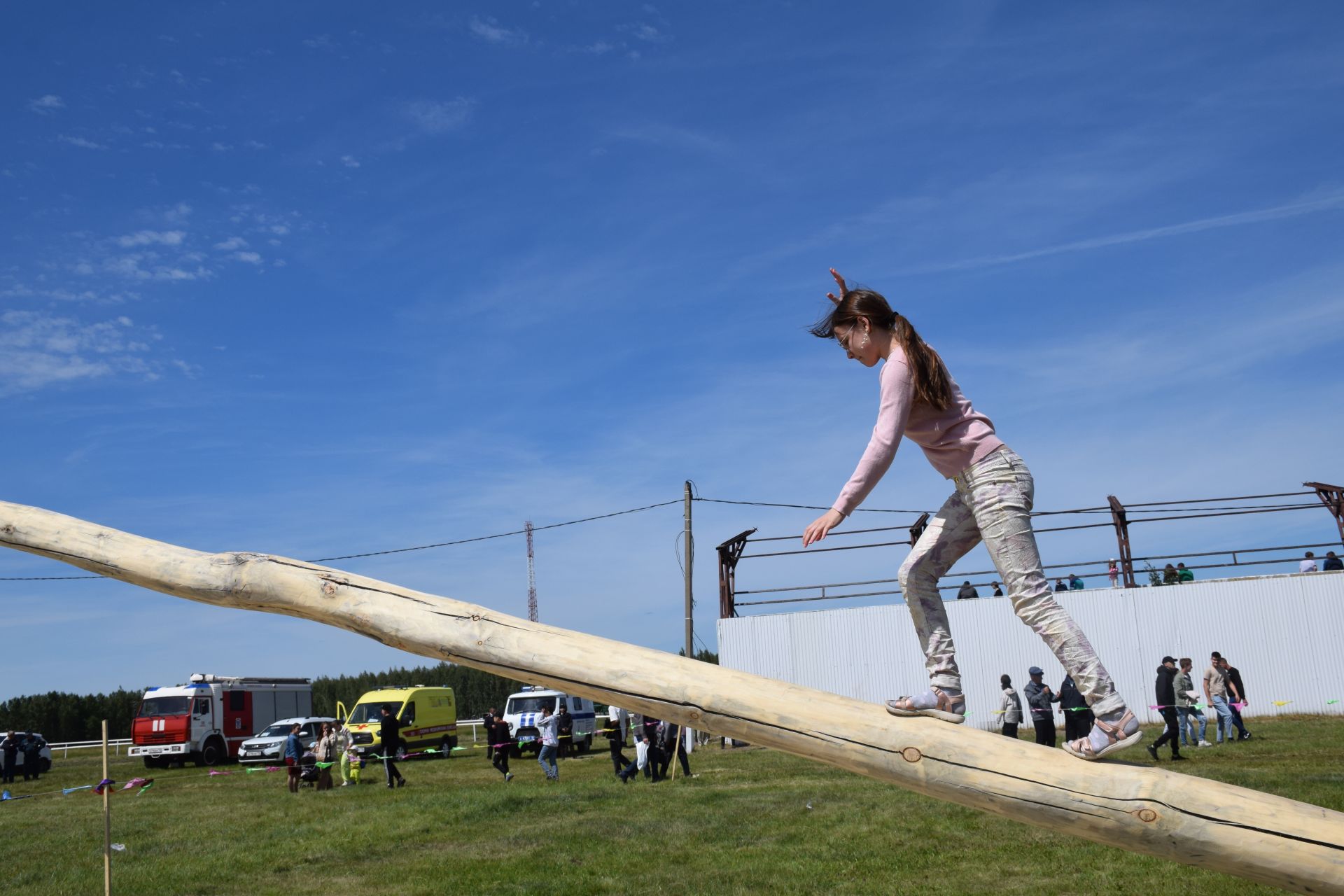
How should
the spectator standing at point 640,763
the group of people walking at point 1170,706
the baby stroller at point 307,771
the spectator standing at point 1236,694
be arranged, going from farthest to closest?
1. the baby stroller at point 307,771
2. the spectator standing at point 640,763
3. the spectator standing at point 1236,694
4. the group of people walking at point 1170,706

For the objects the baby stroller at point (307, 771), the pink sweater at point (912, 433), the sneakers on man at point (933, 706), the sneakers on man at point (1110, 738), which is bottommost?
the baby stroller at point (307, 771)

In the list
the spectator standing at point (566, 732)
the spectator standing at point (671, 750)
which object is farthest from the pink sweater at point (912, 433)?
the spectator standing at point (566, 732)

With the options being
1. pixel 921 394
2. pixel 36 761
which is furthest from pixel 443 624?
pixel 36 761

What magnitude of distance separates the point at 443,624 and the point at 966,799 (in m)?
2.52

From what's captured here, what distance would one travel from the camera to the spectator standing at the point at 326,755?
79.5 ft

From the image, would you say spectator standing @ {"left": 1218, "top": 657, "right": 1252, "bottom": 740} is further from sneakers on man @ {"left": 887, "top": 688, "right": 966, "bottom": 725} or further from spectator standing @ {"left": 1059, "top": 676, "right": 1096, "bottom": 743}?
sneakers on man @ {"left": 887, "top": 688, "right": 966, "bottom": 725}

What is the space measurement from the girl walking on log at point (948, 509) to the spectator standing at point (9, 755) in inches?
1371

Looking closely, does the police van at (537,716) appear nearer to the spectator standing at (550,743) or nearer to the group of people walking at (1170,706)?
the spectator standing at (550,743)

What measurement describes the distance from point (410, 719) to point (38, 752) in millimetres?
11905

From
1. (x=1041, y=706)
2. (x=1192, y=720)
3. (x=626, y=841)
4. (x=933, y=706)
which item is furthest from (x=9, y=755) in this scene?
(x=933, y=706)

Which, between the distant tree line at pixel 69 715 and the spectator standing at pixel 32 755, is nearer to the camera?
the spectator standing at pixel 32 755

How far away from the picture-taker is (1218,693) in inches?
845

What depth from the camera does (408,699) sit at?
34.9 meters

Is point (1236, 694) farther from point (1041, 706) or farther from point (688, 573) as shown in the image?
point (688, 573)
